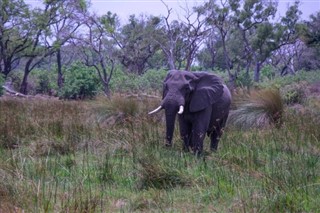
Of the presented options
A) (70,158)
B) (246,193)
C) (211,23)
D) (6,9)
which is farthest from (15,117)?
(211,23)

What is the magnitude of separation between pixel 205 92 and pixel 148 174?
287 centimetres

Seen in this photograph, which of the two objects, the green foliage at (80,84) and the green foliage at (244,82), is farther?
the green foliage at (80,84)

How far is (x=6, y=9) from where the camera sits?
1161 inches

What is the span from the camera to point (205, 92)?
342 inches

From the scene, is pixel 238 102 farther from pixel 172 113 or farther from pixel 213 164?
pixel 213 164

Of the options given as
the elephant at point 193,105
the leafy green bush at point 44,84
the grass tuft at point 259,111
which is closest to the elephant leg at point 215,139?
Answer: the elephant at point 193,105

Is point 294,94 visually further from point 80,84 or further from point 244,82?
point 80,84

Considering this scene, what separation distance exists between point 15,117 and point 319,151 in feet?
20.7

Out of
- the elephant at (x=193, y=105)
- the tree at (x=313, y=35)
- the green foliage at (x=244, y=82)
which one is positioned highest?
the tree at (x=313, y=35)

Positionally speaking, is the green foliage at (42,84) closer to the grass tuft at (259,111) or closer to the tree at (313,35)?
the tree at (313,35)

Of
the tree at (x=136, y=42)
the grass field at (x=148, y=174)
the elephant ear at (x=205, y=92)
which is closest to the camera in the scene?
the grass field at (x=148, y=174)

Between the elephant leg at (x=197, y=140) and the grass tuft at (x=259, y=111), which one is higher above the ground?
the grass tuft at (x=259, y=111)

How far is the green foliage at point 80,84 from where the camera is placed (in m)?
26.9

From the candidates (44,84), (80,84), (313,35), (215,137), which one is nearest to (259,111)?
(215,137)
